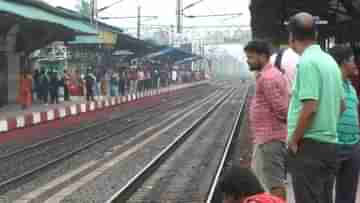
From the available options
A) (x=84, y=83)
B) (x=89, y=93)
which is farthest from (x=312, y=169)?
(x=84, y=83)

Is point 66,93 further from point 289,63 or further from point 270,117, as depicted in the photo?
point 270,117

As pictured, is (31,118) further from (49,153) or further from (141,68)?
(141,68)

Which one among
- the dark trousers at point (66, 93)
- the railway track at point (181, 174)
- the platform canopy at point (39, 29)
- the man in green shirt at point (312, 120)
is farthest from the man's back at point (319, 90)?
the dark trousers at point (66, 93)

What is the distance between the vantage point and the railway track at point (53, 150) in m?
12.1

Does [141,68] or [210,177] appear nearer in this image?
[210,177]

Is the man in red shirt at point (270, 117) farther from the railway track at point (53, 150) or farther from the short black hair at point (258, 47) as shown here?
the railway track at point (53, 150)

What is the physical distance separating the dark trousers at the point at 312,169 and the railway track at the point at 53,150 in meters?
6.80

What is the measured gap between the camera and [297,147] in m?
4.40

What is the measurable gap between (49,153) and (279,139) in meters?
9.93

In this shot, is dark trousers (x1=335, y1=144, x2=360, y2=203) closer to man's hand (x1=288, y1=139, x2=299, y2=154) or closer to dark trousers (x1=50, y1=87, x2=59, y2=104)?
man's hand (x1=288, y1=139, x2=299, y2=154)

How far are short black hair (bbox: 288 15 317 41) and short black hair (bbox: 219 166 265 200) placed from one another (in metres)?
1.43

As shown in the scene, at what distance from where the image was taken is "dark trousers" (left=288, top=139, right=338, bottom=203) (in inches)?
172

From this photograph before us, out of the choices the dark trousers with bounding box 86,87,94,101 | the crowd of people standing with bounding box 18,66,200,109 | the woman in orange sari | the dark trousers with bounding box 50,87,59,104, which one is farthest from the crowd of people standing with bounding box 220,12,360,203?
the dark trousers with bounding box 86,87,94,101

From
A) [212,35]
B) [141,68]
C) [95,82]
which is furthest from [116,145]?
[212,35]
